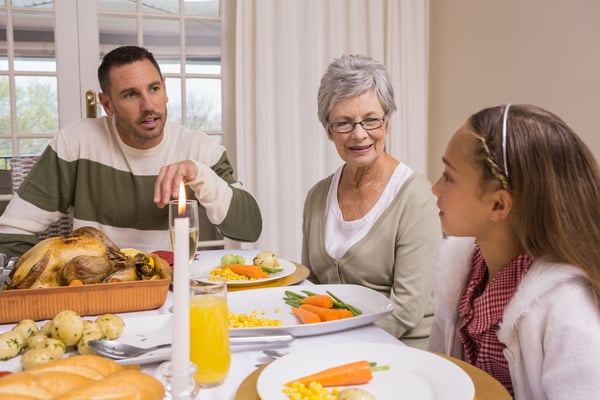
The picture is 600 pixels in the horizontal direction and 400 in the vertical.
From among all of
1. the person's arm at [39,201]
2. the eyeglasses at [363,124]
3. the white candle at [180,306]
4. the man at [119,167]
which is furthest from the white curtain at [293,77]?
the white candle at [180,306]

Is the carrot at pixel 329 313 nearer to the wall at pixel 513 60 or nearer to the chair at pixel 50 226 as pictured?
the chair at pixel 50 226

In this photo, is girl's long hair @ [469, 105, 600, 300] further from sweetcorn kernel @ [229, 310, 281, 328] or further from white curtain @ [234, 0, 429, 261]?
white curtain @ [234, 0, 429, 261]

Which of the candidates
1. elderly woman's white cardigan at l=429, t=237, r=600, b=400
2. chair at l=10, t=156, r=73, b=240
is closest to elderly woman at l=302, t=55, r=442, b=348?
elderly woman's white cardigan at l=429, t=237, r=600, b=400

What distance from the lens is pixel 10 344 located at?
0.99 metres

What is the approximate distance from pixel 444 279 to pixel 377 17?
2.56m

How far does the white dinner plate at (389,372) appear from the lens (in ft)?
2.79

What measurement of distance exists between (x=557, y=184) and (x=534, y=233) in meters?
0.10

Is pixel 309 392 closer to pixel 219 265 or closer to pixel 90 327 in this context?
pixel 90 327

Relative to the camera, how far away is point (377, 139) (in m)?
1.80

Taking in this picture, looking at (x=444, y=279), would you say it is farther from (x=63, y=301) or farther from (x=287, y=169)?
(x=287, y=169)

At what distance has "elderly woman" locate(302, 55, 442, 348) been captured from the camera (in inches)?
64.1

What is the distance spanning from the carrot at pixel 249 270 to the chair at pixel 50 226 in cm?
103

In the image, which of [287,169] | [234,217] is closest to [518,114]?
[234,217]

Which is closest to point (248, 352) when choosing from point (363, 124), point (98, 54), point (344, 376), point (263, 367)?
point (263, 367)
